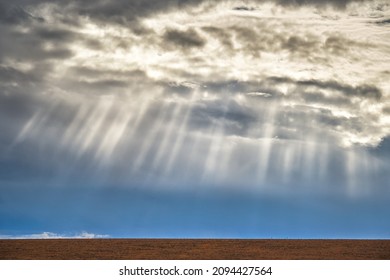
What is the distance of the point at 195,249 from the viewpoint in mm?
22828

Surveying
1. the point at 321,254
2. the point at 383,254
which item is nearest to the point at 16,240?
the point at 321,254

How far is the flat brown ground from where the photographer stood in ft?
73.4

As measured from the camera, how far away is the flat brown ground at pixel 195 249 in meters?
22.4

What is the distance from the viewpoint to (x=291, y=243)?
23.4 meters

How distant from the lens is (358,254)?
22750mm
